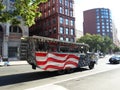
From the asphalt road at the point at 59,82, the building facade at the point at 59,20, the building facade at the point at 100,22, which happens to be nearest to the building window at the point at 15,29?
the building facade at the point at 59,20

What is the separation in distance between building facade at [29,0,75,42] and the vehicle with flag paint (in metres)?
40.0

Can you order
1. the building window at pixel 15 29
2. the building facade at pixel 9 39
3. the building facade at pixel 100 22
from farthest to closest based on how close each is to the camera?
1. the building facade at pixel 100 22
2. the building window at pixel 15 29
3. the building facade at pixel 9 39

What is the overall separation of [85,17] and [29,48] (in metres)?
152

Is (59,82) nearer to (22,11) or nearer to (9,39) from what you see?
(22,11)

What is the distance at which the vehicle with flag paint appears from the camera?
1369 cm

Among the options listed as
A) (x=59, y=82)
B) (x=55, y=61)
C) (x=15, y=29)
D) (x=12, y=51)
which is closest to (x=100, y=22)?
(x=15, y=29)

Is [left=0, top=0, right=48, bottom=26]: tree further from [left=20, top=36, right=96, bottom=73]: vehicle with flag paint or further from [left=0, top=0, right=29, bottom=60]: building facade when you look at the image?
[left=0, top=0, right=29, bottom=60]: building facade

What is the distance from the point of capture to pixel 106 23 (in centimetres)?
15375

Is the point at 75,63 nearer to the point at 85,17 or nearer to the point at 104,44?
the point at 104,44

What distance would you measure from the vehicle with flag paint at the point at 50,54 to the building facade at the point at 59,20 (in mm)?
39963

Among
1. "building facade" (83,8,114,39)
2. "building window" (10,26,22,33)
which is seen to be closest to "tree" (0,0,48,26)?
"building window" (10,26,22,33)

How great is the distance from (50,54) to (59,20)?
Result: 44477 millimetres

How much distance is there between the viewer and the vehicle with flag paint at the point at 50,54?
539 inches

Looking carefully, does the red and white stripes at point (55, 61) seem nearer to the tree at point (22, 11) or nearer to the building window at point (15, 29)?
the tree at point (22, 11)
